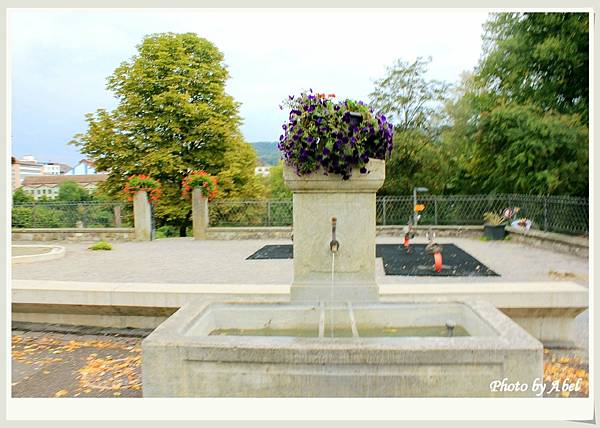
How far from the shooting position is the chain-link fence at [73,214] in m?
16.5

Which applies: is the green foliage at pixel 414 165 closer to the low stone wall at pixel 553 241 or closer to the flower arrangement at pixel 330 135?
the low stone wall at pixel 553 241

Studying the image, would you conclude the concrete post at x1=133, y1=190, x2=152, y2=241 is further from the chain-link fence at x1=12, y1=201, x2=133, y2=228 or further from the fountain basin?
the fountain basin

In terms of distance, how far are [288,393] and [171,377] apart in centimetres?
68

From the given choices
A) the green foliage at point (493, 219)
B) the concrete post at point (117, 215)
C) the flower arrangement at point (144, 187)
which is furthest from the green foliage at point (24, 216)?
the green foliage at point (493, 219)

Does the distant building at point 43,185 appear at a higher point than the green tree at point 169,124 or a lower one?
lower

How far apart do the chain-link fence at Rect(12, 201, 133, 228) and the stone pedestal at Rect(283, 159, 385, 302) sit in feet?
45.9

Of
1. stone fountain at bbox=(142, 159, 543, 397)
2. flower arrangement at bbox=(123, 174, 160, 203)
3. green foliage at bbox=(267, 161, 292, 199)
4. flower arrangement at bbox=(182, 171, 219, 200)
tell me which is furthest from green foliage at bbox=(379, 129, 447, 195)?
stone fountain at bbox=(142, 159, 543, 397)

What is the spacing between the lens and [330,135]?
11.7ft

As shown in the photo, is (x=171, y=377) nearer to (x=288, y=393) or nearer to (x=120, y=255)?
(x=288, y=393)

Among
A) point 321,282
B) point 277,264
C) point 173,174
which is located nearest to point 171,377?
point 321,282

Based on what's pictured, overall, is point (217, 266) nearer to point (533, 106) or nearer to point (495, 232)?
point (495, 232)

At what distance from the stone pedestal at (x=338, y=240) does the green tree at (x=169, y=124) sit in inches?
618

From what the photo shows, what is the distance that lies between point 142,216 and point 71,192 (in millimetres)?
5508

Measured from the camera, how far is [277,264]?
9594 millimetres
